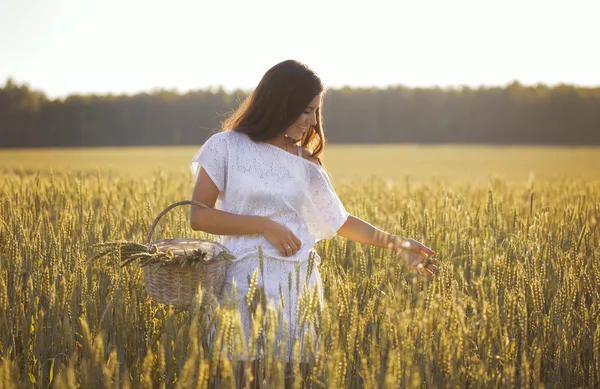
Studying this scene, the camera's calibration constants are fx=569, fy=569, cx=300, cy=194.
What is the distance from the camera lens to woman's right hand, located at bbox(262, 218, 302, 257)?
1.93 meters

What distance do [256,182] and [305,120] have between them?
1.01 feet

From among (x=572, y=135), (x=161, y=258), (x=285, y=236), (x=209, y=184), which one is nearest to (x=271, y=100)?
(x=209, y=184)

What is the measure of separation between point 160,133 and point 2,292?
43.4 m

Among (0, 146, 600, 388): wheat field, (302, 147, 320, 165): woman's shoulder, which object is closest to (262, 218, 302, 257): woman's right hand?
(0, 146, 600, 388): wheat field

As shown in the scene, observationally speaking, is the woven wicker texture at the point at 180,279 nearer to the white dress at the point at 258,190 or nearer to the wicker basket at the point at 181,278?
the wicker basket at the point at 181,278

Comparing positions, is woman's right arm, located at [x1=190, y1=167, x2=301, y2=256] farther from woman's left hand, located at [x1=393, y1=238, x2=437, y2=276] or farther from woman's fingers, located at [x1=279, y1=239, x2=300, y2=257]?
woman's left hand, located at [x1=393, y1=238, x2=437, y2=276]

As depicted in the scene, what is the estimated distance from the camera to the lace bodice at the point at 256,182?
206cm

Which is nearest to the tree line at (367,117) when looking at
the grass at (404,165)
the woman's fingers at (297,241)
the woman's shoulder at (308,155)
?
the grass at (404,165)

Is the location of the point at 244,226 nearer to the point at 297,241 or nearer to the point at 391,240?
the point at 297,241

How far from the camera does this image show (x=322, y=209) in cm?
222

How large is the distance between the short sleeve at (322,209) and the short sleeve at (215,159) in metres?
0.35

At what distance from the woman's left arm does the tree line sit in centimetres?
3625

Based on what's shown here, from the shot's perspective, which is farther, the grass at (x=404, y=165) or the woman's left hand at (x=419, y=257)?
the grass at (x=404, y=165)

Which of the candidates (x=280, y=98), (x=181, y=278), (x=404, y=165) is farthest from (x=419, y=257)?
(x=404, y=165)
